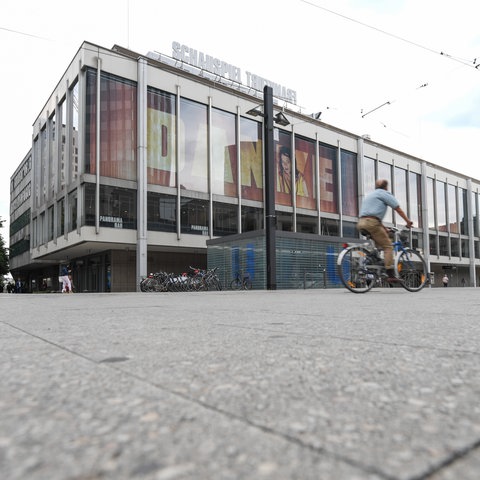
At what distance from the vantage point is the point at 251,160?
3234 centimetres

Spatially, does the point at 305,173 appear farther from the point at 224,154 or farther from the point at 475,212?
the point at 475,212

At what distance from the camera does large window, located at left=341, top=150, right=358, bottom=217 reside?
125 ft

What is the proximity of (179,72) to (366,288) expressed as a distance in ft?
84.4

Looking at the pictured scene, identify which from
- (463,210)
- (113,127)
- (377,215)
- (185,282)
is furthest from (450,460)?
(463,210)

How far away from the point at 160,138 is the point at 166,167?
1880mm

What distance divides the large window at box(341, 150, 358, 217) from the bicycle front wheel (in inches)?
1143

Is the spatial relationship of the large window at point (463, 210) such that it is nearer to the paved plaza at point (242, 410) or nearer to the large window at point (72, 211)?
the large window at point (72, 211)

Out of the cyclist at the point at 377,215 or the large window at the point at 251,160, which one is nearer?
the cyclist at the point at 377,215

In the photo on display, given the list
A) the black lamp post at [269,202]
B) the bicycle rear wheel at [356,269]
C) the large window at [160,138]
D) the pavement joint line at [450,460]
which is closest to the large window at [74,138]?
the large window at [160,138]

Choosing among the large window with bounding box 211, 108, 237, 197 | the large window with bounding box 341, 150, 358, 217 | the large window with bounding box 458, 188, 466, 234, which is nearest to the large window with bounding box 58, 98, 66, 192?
the large window with bounding box 211, 108, 237, 197

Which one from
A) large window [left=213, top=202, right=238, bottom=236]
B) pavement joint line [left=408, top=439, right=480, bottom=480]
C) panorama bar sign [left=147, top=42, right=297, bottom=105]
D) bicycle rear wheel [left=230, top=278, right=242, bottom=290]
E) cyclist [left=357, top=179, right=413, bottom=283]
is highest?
panorama bar sign [left=147, top=42, right=297, bottom=105]

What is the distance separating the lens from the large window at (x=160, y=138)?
90.3 feet

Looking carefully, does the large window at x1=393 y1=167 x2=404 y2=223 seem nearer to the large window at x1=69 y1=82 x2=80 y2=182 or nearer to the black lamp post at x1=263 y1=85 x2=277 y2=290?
the large window at x1=69 y1=82 x2=80 y2=182

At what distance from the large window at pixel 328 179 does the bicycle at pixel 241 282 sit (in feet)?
57.3
